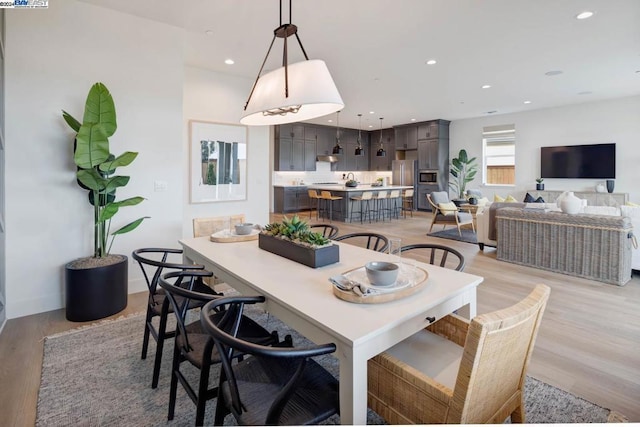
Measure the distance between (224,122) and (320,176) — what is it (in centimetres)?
717

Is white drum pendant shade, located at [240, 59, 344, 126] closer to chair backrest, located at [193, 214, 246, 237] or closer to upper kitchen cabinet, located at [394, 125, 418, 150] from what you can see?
chair backrest, located at [193, 214, 246, 237]

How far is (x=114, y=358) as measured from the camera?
2305 mm

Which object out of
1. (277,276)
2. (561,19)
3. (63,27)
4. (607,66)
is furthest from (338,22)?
(607,66)

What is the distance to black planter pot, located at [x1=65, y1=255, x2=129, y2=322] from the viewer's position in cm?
284

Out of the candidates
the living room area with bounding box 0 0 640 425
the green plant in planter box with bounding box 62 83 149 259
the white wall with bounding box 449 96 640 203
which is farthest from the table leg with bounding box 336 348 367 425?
the white wall with bounding box 449 96 640 203

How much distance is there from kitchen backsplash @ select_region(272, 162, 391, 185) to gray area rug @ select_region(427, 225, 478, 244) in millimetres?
5245

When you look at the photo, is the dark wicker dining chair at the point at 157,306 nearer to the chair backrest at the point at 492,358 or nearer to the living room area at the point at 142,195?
the living room area at the point at 142,195

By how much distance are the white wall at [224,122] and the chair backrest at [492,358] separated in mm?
4165

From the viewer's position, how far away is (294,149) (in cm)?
1071

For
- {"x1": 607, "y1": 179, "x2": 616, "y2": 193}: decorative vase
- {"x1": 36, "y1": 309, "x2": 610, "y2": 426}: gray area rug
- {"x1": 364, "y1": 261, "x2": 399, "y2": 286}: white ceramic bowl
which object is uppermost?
{"x1": 607, "y1": 179, "x2": 616, "y2": 193}: decorative vase

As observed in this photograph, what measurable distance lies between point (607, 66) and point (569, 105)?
3.40 m

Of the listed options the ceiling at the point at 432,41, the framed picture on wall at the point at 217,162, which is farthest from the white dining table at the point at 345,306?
the framed picture on wall at the point at 217,162

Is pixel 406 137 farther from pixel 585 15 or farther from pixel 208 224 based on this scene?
pixel 208 224

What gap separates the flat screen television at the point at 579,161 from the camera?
24.9ft
